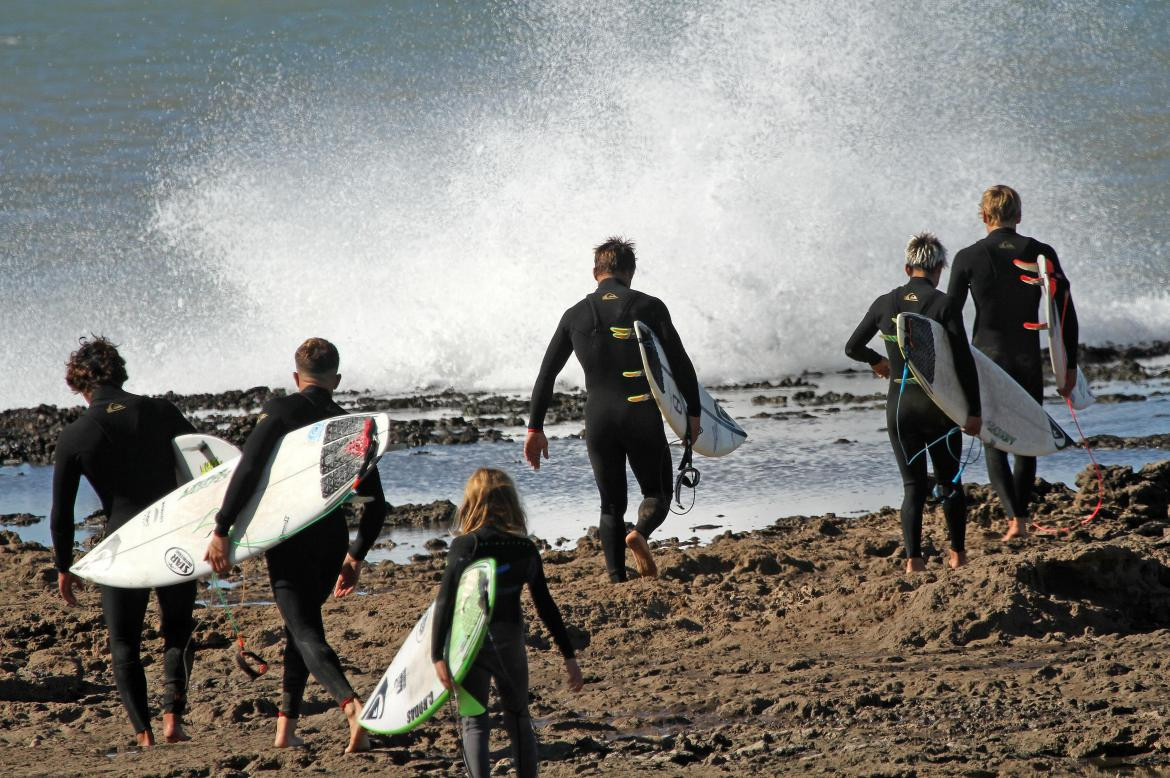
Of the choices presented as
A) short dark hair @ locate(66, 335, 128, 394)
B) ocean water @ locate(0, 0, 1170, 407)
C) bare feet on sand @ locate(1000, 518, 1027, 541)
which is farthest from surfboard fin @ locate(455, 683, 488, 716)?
ocean water @ locate(0, 0, 1170, 407)

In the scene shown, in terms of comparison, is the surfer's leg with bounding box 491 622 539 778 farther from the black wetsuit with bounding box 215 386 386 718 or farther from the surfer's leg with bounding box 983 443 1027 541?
the surfer's leg with bounding box 983 443 1027 541

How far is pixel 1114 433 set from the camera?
1178cm

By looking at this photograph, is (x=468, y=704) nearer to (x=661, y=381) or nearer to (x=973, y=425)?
(x=661, y=381)

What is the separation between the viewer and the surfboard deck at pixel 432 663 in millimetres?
4297

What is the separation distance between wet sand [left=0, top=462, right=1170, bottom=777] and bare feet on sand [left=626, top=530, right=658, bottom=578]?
0.13 metres

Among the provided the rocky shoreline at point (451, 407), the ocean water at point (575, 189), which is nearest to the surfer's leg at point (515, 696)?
the rocky shoreline at point (451, 407)

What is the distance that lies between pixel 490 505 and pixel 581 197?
16.6 m

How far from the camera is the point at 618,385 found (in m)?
7.25

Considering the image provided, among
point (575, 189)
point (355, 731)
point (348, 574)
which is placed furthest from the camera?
point (575, 189)

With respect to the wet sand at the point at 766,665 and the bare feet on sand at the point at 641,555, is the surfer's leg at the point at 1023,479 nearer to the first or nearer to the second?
the wet sand at the point at 766,665

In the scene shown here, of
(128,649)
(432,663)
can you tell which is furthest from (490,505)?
(128,649)

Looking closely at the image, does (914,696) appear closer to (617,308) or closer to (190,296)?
(617,308)

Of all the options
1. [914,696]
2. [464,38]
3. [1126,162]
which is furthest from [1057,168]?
[914,696]

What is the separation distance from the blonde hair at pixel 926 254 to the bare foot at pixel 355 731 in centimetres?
374
